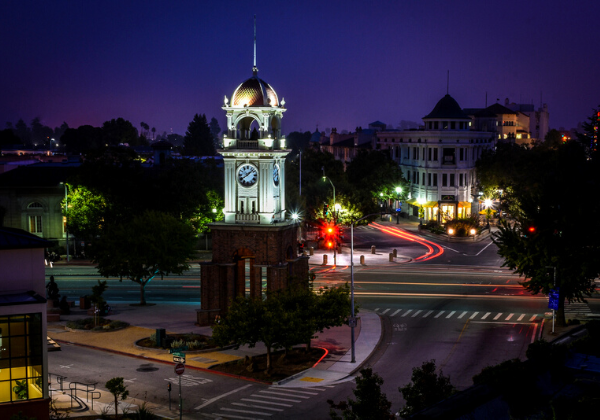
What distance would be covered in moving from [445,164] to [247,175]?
62621mm

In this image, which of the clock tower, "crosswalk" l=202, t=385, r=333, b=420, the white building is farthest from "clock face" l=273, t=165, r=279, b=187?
the white building

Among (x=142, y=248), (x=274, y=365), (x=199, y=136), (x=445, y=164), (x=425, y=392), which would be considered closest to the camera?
(x=425, y=392)

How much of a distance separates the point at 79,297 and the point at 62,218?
27.2 metres

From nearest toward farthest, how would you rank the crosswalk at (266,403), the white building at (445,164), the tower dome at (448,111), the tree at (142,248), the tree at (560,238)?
the crosswalk at (266,403) → the tree at (560,238) → the tree at (142,248) → the white building at (445,164) → the tower dome at (448,111)

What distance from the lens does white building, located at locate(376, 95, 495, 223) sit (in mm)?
101250

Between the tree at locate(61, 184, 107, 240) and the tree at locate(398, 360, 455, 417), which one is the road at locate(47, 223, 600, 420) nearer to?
the tree at locate(61, 184, 107, 240)

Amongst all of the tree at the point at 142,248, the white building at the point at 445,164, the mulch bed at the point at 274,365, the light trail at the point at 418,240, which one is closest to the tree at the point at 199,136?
the white building at the point at 445,164

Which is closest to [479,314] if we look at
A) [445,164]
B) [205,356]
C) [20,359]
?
[205,356]

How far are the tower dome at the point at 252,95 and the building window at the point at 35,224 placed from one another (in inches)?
1719

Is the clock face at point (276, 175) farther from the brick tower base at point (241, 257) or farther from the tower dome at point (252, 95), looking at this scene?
the tower dome at point (252, 95)

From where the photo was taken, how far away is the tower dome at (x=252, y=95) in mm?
43844

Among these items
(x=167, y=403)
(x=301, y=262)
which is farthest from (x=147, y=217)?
(x=167, y=403)

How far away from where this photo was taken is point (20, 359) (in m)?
27.1

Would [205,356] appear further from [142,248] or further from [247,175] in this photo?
[142,248]
